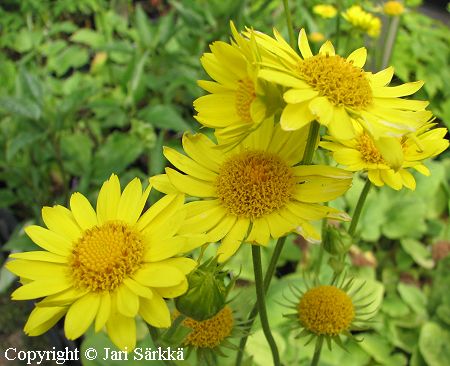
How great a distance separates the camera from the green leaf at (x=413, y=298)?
4.55 ft

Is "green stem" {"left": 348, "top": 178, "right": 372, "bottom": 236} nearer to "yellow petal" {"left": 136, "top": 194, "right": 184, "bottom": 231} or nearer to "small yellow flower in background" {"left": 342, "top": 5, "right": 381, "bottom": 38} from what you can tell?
"yellow petal" {"left": 136, "top": 194, "right": 184, "bottom": 231}

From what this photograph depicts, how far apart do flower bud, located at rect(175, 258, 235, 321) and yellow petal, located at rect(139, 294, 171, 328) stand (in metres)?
0.04

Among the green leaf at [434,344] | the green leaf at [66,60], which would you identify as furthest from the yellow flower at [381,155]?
the green leaf at [66,60]

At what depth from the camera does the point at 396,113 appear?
52 cm

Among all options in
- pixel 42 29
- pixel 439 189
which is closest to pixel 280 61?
pixel 439 189

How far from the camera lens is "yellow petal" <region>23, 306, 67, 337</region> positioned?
0.52m

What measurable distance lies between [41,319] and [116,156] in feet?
3.25

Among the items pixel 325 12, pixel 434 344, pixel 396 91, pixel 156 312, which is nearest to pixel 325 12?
pixel 325 12

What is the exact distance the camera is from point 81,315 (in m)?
0.51

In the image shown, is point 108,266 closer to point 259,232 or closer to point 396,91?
point 259,232

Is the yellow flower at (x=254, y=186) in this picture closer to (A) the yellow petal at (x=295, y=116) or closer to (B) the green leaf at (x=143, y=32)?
(A) the yellow petal at (x=295, y=116)

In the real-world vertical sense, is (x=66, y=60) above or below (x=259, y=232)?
below

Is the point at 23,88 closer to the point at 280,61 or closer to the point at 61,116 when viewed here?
the point at 61,116

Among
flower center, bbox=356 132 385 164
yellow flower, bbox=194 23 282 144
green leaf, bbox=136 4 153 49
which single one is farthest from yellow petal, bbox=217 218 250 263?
green leaf, bbox=136 4 153 49
